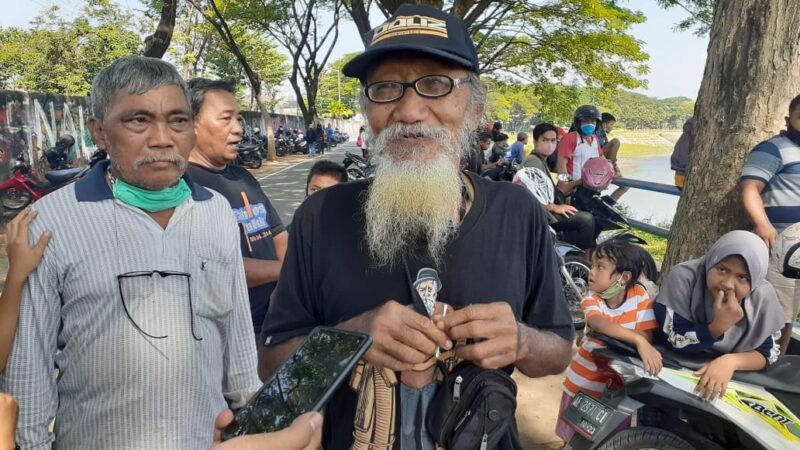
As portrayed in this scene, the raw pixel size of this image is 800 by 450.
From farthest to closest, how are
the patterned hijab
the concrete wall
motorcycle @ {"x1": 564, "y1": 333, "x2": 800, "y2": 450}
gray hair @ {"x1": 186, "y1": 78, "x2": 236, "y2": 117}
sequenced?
the concrete wall → gray hair @ {"x1": 186, "y1": 78, "x2": 236, "y2": 117} → the patterned hijab → motorcycle @ {"x1": 564, "y1": 333, "x2": 800, "y2": 450}

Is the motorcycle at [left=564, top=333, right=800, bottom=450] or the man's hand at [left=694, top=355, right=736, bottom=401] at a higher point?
the man's hand at [left=694, top=355, right=736, bottom=401]

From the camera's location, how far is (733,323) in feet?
7.58

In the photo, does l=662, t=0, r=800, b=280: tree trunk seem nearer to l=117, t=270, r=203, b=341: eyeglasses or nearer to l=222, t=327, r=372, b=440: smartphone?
l=222, t=327, r=372, b=440: smartphone

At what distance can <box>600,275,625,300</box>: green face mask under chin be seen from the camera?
119 inches

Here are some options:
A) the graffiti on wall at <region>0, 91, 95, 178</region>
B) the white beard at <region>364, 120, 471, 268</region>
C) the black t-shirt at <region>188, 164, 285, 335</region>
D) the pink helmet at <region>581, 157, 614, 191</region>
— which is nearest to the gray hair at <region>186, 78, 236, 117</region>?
the black t-shirt at <region>188, 164, 285, 335</region>

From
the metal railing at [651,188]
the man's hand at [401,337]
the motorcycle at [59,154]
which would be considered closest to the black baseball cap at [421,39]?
the man's hand at [401,337]

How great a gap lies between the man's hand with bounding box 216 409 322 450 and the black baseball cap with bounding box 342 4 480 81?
907mm

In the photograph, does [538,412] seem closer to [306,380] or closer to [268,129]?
[306,380]

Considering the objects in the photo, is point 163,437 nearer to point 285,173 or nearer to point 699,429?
point 699,429

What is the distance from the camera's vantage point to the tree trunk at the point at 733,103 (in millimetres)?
3182

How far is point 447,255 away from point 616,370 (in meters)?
1.45

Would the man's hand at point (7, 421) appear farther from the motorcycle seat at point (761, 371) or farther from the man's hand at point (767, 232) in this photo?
the man's hand at point (767, 232)

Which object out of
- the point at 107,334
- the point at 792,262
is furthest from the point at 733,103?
the point at 107,334

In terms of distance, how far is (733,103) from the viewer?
11.1 ft
